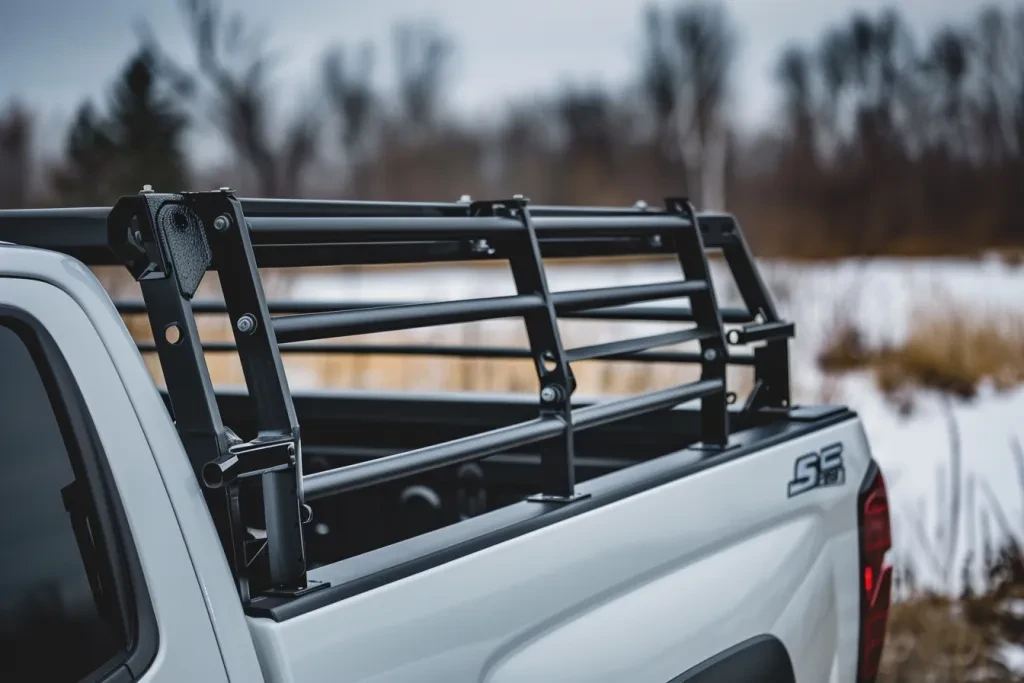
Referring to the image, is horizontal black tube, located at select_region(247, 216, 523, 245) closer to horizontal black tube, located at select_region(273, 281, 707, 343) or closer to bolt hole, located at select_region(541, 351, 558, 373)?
horizontal black tube, located at select_region(273, 281, 707, 343)

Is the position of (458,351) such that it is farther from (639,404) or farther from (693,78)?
(693,78)

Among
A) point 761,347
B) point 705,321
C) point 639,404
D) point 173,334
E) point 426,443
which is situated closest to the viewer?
point 173,334

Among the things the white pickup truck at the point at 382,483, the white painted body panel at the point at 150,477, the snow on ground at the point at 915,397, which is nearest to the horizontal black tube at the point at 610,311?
the white pickup truck at the point at 382,483

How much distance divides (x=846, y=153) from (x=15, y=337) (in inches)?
725

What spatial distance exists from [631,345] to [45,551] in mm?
1314

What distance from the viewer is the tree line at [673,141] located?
17.0 m

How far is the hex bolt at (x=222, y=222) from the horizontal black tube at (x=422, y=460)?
36 cm

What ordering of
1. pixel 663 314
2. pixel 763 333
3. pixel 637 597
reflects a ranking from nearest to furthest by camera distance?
1. pixel 637 597
2. pixel 763 333
3. pixel 663 314

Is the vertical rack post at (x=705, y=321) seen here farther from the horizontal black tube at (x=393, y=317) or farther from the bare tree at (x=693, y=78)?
the bare tree at (x=693, y=78)

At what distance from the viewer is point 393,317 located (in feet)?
6.34

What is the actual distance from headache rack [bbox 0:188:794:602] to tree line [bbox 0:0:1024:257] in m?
14.1

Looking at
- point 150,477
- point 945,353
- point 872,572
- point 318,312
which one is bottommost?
point 945,353

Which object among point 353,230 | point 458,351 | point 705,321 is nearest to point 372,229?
point 353,230

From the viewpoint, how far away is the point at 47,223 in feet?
6.35
